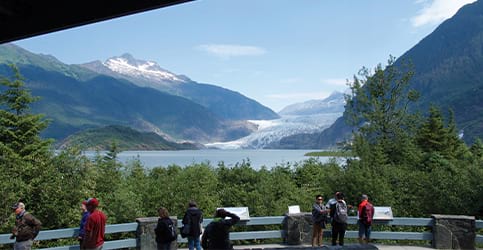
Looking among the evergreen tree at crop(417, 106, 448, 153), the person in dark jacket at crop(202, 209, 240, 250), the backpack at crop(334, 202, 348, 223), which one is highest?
the evergreen tree at crop(417, 106, 448, 153)

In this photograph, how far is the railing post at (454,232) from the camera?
12203 mm

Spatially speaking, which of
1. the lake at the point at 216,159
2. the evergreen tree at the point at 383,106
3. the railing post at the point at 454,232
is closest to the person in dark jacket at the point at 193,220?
the railing post at the point at 454,232

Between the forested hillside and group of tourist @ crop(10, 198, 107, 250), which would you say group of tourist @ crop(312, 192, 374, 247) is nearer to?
the forested hillside

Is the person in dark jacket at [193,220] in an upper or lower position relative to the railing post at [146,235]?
upper

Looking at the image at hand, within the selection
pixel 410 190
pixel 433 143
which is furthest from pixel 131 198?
pixel 433 143

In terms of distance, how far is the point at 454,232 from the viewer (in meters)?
12.4

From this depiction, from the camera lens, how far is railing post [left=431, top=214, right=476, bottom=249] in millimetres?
12203

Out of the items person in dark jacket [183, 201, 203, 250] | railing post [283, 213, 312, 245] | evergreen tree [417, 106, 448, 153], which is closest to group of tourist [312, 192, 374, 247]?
railing post [283, 213, 312, 245]

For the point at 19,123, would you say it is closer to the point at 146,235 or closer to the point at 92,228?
the point at 146,235

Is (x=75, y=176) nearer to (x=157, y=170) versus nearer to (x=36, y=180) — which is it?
(x=36, y=180)

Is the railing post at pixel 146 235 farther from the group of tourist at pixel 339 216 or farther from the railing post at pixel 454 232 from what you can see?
the railing post at pixel 454 232

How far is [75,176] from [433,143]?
38416 millimetres

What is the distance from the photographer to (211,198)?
17984 mm

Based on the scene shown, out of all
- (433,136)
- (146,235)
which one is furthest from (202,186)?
(433,136)
